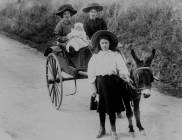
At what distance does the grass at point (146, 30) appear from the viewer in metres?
7.95

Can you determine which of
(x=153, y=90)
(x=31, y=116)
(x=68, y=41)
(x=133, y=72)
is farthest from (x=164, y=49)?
(x=31, y=116)

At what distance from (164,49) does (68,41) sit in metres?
3.19

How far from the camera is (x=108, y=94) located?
4.63 meters

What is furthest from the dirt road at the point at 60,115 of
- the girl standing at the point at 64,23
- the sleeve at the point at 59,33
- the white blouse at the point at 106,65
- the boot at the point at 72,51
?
the girl standing at the point at 64,23

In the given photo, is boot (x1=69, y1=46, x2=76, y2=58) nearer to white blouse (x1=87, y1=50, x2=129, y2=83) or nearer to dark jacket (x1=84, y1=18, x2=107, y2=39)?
dark jacket (x1=84, y1=18, x2=107, y2=39)

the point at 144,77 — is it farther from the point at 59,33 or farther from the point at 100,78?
the point at 59,33

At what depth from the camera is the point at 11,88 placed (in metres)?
7.66

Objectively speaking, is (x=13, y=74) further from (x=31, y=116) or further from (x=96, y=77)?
(x=96, y=77)

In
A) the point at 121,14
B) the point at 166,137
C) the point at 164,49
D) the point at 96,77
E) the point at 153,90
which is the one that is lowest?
the point at 166,137

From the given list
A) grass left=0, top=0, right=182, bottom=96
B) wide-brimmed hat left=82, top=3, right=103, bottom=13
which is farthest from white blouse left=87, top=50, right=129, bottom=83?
grass left=0, top=0, right=182, bottom=96

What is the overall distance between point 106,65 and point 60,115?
77.1 inches

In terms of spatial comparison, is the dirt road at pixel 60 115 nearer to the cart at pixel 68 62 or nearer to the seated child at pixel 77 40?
the cart at pixel 68 62

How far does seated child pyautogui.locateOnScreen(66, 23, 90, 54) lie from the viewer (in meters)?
6.08

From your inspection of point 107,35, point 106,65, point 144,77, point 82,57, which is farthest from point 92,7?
point 144,77
